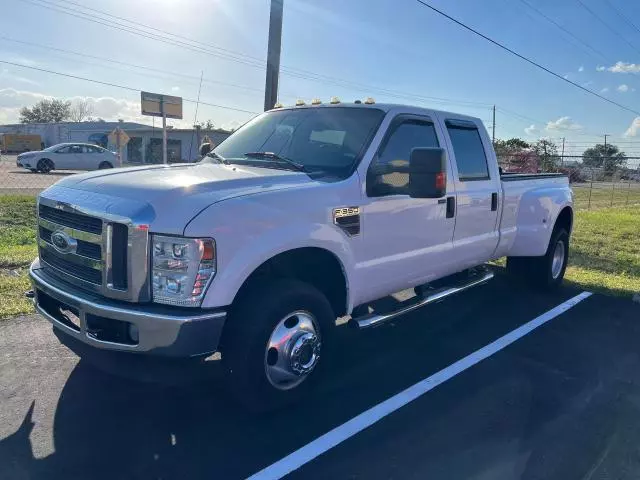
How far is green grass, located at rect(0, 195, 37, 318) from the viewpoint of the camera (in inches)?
212

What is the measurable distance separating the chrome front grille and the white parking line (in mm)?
1201

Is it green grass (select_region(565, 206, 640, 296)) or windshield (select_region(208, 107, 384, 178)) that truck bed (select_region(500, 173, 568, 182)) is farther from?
windshield (select_region(208, 107, 384, 178))

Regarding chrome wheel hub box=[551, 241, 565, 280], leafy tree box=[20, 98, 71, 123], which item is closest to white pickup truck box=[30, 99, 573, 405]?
chrome wheel hub box=[551, 241, 565, 280]

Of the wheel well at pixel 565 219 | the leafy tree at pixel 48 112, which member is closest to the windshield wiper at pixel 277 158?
the wheel well at pixel 565 219

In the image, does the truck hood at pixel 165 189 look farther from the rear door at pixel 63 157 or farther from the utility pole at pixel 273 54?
the rear door at pixel 63 157

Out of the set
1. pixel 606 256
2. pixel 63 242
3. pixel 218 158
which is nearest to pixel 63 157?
pixel 606 256

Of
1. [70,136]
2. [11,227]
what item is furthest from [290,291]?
[70,136]

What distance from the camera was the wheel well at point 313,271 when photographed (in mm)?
3557

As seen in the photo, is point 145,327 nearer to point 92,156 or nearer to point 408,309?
point 408,309

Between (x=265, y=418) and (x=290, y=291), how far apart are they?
0.84 metres

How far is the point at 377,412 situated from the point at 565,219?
486 cm

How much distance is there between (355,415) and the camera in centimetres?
356

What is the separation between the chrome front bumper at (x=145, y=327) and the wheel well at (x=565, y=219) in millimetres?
5474

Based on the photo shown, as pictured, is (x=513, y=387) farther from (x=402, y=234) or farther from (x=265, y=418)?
(x=265, y=418)
